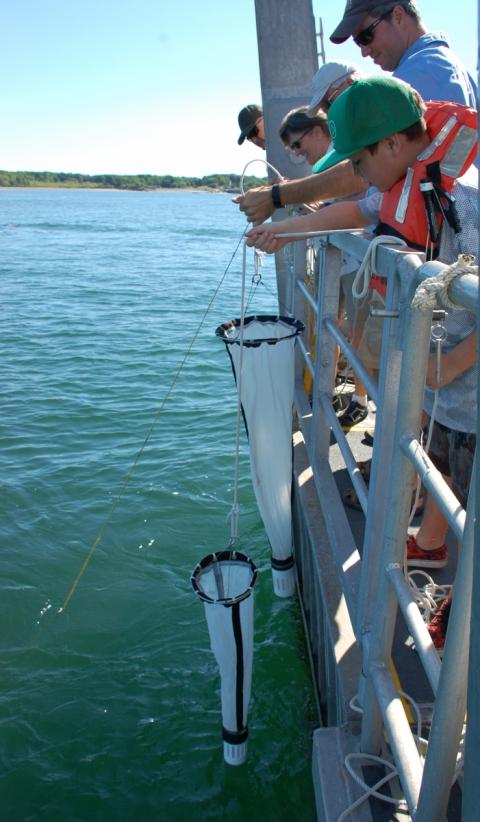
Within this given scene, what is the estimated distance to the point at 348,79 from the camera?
3.61 m

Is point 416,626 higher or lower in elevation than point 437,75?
lower

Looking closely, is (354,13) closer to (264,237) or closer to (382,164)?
(264,237)

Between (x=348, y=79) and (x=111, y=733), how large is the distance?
368 cm

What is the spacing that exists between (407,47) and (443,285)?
7.84 feet

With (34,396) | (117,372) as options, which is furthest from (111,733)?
(117,372)

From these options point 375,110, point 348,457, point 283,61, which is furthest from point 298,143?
point 348,457

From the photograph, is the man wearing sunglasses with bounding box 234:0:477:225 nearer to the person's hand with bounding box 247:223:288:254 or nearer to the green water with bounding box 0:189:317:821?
the person's hand with bounding box 247:223:288:254

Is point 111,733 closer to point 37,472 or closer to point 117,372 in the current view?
point 37,472

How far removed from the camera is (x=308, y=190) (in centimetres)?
339

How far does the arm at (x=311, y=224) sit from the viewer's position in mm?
3092

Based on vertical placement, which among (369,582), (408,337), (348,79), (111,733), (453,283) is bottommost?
(111,733)

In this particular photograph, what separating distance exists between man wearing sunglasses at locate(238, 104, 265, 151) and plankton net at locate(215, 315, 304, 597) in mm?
2332

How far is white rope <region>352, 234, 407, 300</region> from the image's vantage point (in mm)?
2061

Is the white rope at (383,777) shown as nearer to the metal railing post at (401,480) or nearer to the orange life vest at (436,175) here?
the metal railing post at (401,480)
